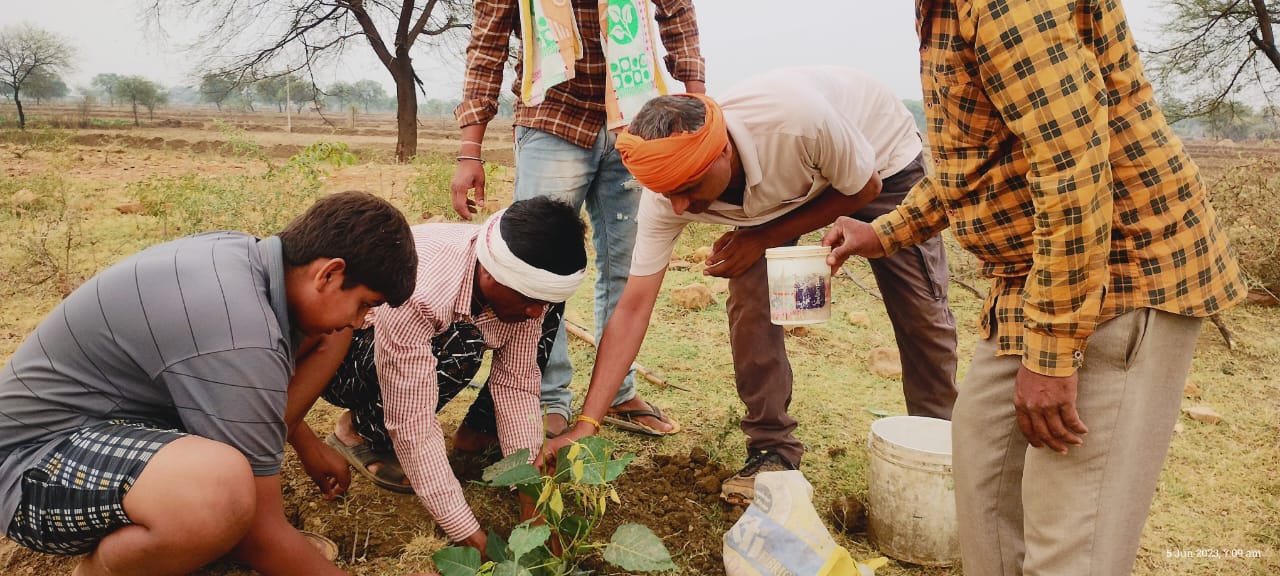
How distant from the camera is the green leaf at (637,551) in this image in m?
1.76

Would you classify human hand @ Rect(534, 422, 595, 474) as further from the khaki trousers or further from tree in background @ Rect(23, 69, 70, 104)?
tree in background @ Rect(23, 69, 70, 104)

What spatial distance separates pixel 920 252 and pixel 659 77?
1.02 meters

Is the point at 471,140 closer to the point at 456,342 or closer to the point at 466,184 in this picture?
the point at 466,184

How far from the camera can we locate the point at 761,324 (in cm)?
257

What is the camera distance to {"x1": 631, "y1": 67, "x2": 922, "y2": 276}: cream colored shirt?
91.0 inches

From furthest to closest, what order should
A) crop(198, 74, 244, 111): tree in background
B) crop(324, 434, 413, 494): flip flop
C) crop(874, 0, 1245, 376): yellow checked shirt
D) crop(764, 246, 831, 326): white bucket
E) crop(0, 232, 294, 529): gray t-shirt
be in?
1. crop(198, 74, 244, 111): tree in background
2. crop(324, 434, 413, 494): flip flop
3. crop(764, 246, 831, 326): white bucket
4. crop(0, 232, 294, 529): gray t-shirt
5. crop(874, 0, 1245, 376): yellow checked shirt

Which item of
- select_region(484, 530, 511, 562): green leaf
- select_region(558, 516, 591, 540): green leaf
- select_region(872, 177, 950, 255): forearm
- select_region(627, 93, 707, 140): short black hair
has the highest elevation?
select_region(627, 93, 707, 140): short black hair

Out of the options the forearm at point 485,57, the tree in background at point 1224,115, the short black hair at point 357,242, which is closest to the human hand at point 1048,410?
the short black hair at point 357,242

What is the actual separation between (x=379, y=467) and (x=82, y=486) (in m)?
1.00

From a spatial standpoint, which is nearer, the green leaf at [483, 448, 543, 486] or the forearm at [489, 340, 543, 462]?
the green leaf at [483, 448, 543, 486]

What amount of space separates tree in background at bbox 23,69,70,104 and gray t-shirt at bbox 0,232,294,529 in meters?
52.2

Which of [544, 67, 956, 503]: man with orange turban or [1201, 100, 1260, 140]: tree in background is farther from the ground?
[1201, 100, 1260, 140]: tree in background

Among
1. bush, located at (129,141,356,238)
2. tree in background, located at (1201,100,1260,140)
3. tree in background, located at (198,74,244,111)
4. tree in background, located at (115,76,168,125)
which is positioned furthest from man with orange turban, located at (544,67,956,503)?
tree in background, located at (115,76,168,125)

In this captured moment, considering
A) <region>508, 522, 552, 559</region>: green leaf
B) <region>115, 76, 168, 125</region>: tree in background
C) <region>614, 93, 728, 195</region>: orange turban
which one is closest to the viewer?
<region>508, 522, 552, 559</region>: green leaf
